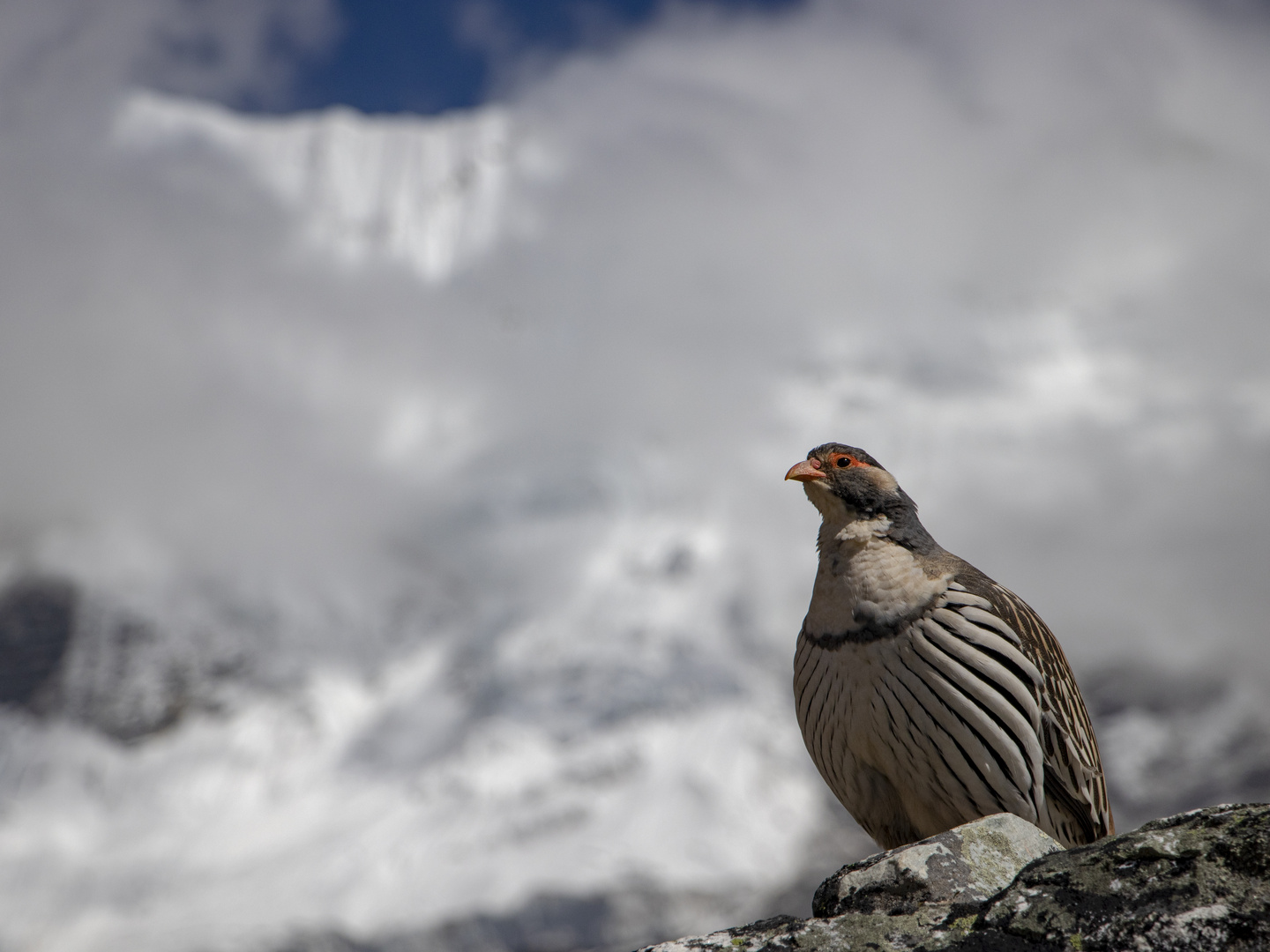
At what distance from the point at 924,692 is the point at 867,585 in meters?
1.12

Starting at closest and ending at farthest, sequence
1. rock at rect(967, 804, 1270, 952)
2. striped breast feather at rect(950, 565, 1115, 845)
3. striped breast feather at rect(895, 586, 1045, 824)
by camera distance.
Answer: rock at rect(967, 804, 1270, 952) → striped breast feather at rect(895, 586, 1045, 824) → striped breast feather at rect(950, 565, 1115, 845)

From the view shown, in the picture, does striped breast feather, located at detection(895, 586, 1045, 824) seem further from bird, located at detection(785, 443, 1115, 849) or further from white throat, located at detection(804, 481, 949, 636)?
white throat, located at detection(804, 481, 949, 636)

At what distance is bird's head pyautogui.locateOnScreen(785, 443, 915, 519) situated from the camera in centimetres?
1168

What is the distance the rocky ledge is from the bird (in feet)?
12.9

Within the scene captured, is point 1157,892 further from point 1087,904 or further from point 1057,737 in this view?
point 1057,737

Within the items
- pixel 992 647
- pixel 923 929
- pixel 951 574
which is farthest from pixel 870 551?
pixel 923 929

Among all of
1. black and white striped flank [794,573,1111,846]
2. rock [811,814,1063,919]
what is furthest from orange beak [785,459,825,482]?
rock [811,814,1063,919]

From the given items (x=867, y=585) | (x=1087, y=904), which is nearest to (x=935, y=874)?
(x=1087, y=904)

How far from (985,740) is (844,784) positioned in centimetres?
169

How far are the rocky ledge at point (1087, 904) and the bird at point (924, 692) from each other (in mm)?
3923

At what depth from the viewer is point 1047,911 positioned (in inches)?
206

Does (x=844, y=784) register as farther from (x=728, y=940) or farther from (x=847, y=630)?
(x=728, y=940)

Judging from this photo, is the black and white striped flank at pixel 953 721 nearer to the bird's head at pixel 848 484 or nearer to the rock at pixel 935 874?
the bird's head at pixel 848 484

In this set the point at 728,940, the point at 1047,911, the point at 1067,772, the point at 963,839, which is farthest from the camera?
the point at 1067,772
